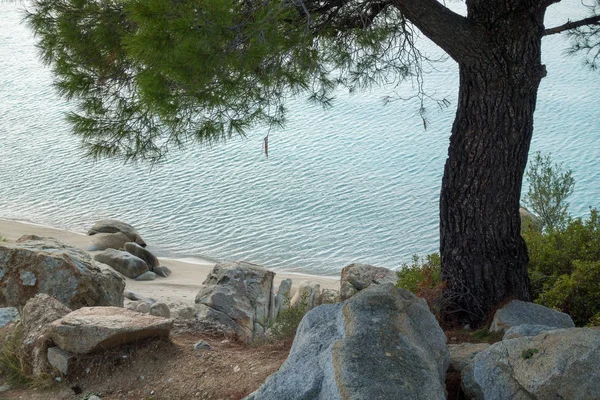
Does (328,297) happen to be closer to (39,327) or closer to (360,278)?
(360,278)

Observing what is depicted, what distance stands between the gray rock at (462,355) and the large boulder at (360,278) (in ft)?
12.0

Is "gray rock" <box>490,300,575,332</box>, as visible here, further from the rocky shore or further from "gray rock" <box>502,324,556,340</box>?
"gray rock" <box>502,324,556,340</box>

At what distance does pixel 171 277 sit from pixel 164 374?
712 centimetres

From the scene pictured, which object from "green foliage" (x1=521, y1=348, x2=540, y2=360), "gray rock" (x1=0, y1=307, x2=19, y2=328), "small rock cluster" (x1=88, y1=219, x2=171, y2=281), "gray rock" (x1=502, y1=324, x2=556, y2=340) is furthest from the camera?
"small rock cluster" (x1=88, y1=219, x2=171, y2=281)

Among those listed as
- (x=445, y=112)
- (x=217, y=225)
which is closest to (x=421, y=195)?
(x=217, y=225)

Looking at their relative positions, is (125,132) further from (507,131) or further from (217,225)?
(217,225)

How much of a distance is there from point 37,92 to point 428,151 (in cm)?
1312

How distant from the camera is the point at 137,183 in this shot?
1672 cm

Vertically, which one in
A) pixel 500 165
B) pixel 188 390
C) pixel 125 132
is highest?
pixel 125 132

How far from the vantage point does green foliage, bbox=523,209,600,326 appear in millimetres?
5859

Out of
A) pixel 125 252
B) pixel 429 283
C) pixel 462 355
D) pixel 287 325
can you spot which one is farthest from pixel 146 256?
pixel 462 355

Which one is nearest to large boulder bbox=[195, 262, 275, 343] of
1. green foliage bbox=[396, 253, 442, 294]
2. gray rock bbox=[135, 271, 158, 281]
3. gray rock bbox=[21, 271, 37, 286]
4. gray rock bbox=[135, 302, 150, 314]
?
gray rock bbox=[135, 302, 150, 314]

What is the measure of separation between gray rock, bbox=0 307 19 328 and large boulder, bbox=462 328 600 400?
353 cm

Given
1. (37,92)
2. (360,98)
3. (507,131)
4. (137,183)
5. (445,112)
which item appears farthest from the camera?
(37,92)
